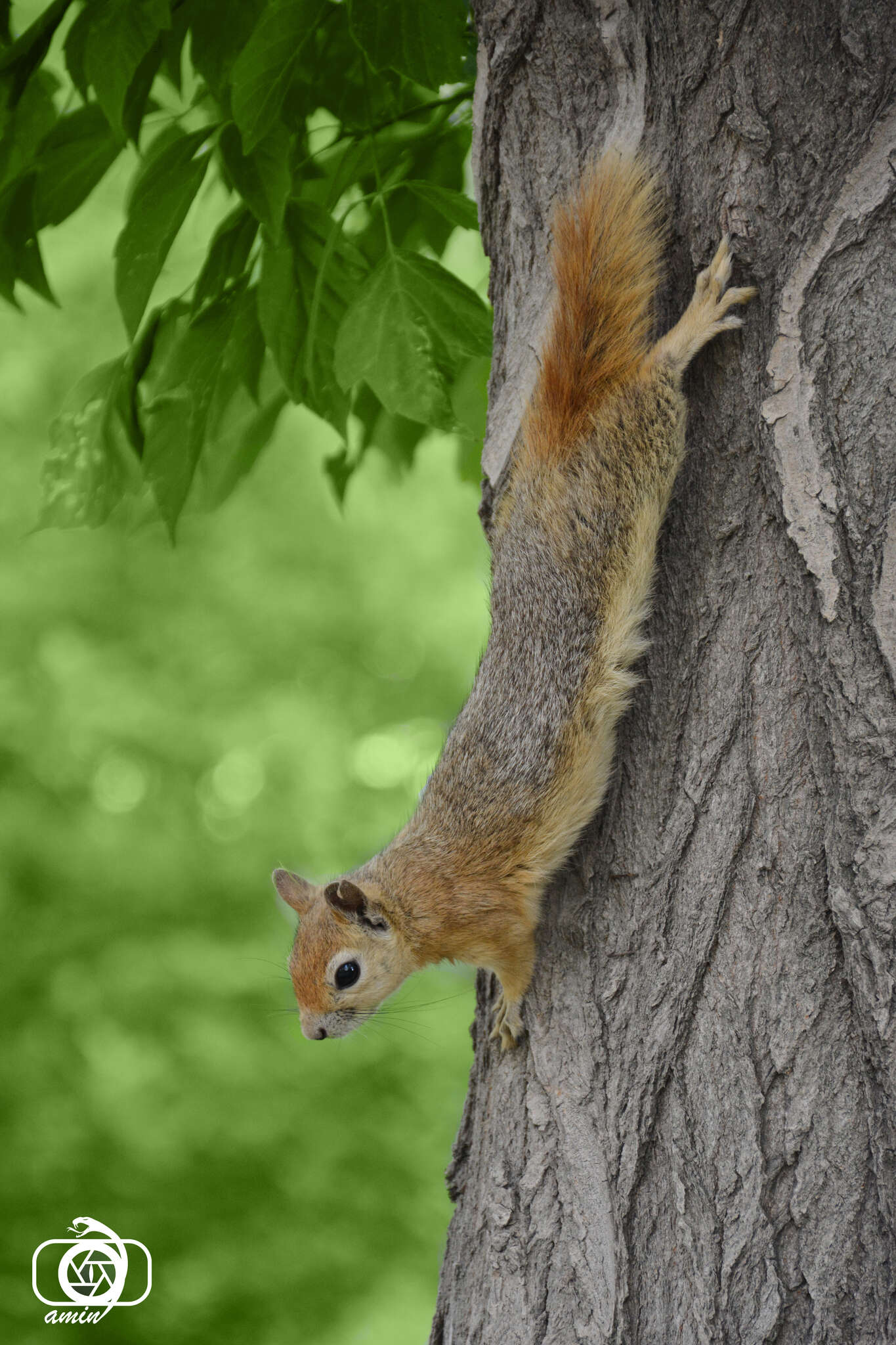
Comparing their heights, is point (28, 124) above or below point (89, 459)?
above

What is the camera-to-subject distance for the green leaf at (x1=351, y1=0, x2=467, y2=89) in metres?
1.04

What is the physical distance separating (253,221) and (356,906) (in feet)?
2.49

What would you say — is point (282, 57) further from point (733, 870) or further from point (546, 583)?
point (733, 870)

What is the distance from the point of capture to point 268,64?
3.42 ft

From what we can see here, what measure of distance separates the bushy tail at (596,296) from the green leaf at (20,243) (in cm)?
60

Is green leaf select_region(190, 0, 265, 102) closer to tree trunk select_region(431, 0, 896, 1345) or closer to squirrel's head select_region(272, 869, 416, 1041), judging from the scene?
tree trunk select_region(431, 0, 896, 1345)

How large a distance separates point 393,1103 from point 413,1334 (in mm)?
476

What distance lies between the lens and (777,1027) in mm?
823

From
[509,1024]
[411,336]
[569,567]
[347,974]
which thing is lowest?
[509,1024]

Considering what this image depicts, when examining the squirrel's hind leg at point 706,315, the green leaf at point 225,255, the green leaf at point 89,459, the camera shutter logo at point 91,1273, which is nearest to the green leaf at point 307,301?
the green leaf at point 225,255

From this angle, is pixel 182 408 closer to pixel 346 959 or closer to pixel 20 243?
pixel 20 243

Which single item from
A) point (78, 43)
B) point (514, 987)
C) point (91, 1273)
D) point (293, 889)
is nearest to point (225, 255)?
point (78, 43)

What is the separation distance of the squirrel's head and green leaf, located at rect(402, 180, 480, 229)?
0.66 meters

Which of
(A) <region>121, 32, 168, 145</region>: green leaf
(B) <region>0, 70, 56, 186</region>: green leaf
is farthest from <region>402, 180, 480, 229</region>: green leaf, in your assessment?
(B) <region>0, 70, 56, 186</region>: green leaf
